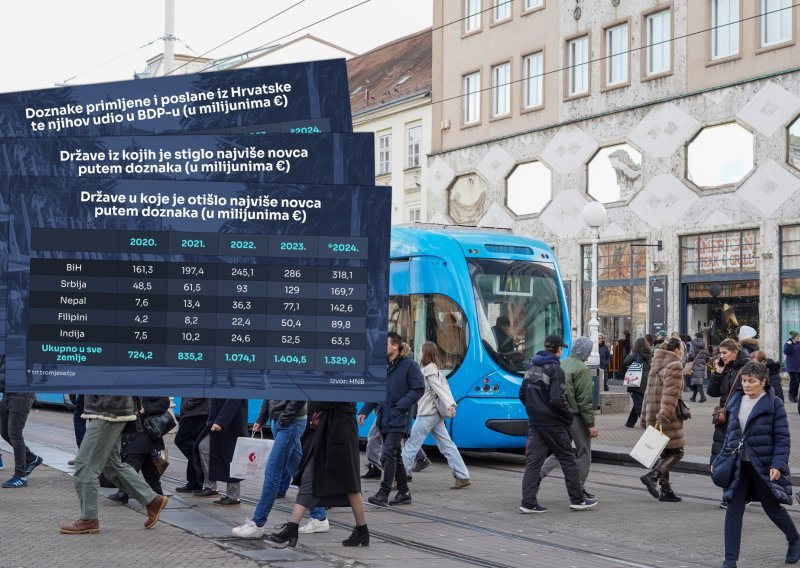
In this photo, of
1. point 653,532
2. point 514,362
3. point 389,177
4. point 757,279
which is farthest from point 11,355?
point 389,177

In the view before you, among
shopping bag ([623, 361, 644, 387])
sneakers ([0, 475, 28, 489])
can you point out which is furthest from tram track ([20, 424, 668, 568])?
shopping bag ([623, 361, 644, 387])

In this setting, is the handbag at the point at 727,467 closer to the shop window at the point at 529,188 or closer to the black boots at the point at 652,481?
the black boots at the point at 652,481

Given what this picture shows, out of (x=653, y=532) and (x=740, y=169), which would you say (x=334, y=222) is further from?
(x=740, y=169)

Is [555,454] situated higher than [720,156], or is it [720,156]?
[720,156]

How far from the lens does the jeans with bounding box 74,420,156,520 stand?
9688mm

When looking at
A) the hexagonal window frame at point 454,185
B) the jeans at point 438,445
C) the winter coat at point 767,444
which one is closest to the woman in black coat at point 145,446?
the jeans at point 438,445

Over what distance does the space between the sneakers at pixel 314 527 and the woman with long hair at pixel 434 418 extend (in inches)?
135

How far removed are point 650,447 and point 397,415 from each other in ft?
8.39

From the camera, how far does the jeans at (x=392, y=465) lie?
1232cm

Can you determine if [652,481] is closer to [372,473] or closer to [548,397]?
[548,397]

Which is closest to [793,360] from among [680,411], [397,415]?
[680,411]

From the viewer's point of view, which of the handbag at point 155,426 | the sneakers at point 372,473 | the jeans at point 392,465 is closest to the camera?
the handbag at point 155,426

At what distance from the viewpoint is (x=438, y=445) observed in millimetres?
13930

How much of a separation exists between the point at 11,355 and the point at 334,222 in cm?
240
